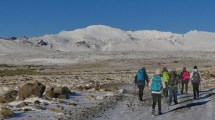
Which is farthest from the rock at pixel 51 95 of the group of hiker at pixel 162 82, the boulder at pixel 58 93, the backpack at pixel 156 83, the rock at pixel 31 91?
the backpack at pixel 156 83

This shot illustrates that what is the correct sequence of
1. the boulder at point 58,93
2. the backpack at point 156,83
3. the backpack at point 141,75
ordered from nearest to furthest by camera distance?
the backpack at point 156,83
the backpack at point 141,75
the boulder at point 58,93

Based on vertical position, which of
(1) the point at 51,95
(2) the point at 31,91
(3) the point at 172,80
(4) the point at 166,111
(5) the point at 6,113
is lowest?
(4) the point at 166,111

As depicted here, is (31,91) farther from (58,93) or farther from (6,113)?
(6,113)

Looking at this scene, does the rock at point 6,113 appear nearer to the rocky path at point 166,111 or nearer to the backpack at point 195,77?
the rocky path at point 166,111

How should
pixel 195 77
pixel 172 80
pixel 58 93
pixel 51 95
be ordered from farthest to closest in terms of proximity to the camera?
pixel 58 93
pixel 195 77
pixel 51 95
pixel 172 80

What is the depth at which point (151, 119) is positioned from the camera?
18.5 metres

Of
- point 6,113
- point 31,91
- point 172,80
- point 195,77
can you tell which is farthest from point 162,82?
point 31,91

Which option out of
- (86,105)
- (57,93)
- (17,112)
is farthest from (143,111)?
(57,93)

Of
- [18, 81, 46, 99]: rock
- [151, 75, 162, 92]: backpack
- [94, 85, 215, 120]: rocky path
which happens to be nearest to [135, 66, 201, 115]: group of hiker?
[151, 75, 162, 92]: backpack

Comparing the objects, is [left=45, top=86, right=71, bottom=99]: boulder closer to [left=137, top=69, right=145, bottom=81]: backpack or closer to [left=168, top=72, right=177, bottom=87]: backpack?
[left=137, top=69, right=145, bottom=81]: backpack

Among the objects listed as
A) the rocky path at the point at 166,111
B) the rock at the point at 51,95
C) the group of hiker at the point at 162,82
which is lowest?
the rocky path at the point at 166,111

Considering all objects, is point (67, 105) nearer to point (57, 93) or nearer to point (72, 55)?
point (57, 93)

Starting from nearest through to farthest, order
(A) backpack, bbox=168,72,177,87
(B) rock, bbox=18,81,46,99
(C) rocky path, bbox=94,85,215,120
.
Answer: (C) rocky path, bbox=94,85,215,120, (A) backpack, bbox=168,72,177,87, (B) rock, bbox=18,81,46,99

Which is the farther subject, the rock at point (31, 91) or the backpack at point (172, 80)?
the rock at point (31, 91)
